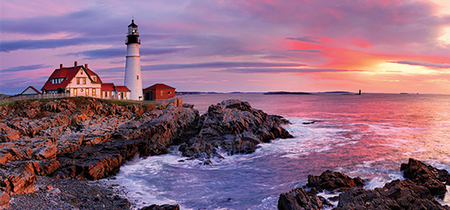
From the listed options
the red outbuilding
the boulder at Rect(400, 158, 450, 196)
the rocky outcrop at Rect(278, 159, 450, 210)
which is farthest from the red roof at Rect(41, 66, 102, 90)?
the boulder at Rect(400, 158, 450, 196)

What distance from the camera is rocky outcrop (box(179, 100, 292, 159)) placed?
26.6 m

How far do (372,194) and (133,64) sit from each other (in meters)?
45.3

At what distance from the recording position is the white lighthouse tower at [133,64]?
48281 mm

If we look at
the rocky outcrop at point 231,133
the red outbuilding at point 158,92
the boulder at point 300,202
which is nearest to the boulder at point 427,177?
the boulder at point 300,202

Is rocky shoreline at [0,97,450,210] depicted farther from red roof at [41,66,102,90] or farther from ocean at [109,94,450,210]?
red roof at [41,66,102,90]

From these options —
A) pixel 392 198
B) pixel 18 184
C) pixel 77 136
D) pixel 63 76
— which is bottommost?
pixel 18 184

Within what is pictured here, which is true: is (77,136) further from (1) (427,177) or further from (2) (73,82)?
(1) (427,177)

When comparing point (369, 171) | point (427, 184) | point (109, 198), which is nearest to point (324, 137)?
point (369, 171)

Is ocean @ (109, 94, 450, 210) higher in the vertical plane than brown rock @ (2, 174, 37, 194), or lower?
lower

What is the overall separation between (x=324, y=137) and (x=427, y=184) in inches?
743

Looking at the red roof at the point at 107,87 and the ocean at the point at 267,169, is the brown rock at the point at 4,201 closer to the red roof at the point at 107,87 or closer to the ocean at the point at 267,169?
the ocean at the point at 267,169

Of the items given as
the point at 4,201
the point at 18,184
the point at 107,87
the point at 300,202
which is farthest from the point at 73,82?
the point at 300,202

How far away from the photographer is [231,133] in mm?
29734

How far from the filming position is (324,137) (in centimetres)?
3378
